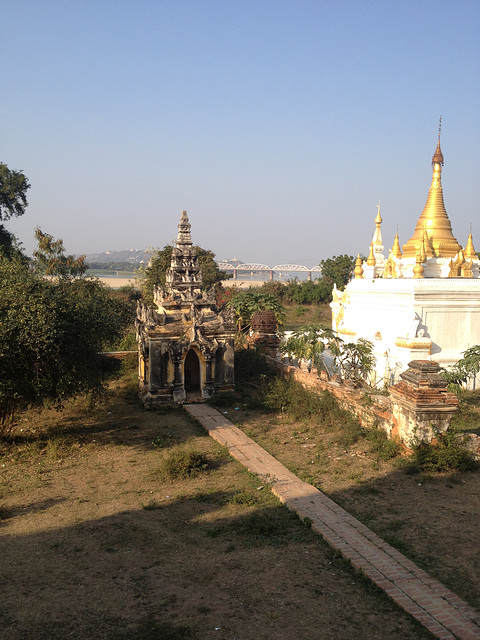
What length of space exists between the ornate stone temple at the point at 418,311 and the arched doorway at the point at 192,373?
6.14 meters

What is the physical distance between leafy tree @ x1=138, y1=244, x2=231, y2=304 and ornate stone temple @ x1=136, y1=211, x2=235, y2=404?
17467mm

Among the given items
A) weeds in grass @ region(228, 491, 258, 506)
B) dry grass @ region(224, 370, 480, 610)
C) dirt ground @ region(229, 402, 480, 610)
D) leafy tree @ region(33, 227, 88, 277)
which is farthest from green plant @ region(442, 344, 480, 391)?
leafy tree @ region(33, 227, 88, 277)

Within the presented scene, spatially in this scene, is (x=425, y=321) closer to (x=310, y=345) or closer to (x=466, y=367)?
(x=466, y=367)

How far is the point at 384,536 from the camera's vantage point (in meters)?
7.51

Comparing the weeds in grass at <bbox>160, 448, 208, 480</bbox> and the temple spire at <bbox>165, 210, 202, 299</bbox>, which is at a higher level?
the temple spire at <bbox>165, 210, 202, 299</bbox>

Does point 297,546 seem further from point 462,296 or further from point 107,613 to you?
point 462,296

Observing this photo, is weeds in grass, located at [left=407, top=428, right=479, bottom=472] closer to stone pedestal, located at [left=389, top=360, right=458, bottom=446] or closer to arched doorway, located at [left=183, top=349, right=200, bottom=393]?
stone pedestal, located at [left=389, top=360, right=458, bottom=446]

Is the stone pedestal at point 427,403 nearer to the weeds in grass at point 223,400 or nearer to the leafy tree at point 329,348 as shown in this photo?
the leafy tree at point 329,348

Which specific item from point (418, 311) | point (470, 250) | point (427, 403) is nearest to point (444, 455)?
point (427, 403)

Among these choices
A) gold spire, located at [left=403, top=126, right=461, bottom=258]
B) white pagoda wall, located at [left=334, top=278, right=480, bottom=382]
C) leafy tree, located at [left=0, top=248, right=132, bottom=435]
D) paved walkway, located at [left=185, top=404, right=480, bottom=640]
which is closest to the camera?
paved walkway, located at [left=185, top=404, right=480, bottom=640]

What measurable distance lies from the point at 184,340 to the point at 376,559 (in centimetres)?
1071

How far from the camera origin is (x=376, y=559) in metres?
6.88

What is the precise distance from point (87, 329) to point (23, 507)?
4326mm

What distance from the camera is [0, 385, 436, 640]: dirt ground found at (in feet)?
18.6
